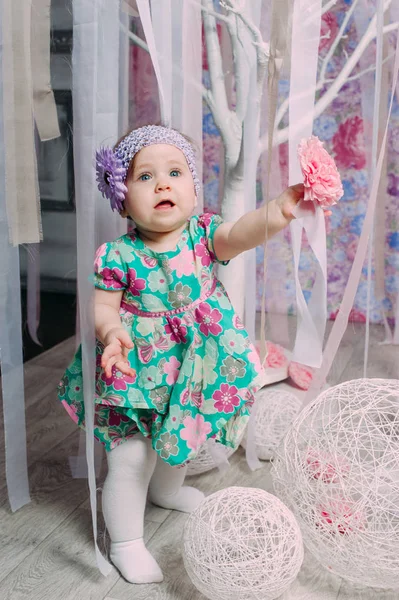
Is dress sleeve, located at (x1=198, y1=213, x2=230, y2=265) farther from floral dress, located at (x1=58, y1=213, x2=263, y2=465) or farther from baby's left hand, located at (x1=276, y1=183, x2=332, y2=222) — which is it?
baby's left hand, located at (x1=276, y1=183, x2=332, y2=222)

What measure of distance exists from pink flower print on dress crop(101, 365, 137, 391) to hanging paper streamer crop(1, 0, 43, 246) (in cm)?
23

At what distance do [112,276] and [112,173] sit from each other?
5.8 inches

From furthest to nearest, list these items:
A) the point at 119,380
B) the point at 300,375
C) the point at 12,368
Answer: the point at 300,375 < the point at 12,368 < the point at 119,380

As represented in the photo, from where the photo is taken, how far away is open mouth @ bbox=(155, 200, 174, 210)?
105cm

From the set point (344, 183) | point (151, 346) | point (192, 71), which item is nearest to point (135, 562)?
point (151, 346)

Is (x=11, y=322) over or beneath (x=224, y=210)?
beneath

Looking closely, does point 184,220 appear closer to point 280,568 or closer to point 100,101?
point 100,101

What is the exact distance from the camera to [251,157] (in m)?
1.23

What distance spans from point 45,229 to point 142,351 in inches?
33.2

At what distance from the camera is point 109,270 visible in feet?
3.55

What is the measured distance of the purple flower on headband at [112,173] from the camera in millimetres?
1038

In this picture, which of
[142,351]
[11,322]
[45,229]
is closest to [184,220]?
[142,351]

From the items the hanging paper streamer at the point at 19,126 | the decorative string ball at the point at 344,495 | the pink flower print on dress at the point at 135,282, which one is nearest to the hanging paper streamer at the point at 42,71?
the hanging paper streamer at the point at 19,126

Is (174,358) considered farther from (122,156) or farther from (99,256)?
(122,156)
